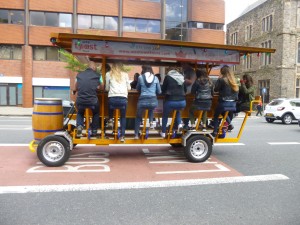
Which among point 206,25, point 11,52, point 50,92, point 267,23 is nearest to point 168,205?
point 50,92

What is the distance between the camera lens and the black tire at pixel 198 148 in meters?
6.16

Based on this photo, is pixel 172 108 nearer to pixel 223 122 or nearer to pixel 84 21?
pixel 223 122

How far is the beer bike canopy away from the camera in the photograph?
5590 mm

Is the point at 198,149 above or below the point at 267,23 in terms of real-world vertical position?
below

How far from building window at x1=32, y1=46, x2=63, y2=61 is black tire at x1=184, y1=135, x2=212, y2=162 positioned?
83.8ft

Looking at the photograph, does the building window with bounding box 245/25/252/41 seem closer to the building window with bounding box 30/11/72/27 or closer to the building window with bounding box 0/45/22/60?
the building window with bounding box 30/11/72/27

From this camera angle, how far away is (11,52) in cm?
2844

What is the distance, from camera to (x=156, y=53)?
596cm

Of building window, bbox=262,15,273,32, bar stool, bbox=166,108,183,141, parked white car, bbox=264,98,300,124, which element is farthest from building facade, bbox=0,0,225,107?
bar stool, bbox=166,108,183,141

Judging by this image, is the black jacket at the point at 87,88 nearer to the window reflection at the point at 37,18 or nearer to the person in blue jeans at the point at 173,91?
the person in blue jeans at the point at 173,91

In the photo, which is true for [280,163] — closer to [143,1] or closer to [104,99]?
[104,99]

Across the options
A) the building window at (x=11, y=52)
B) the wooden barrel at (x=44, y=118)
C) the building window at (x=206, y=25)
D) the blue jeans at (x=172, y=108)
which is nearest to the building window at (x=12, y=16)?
the building window at (x=11, y=52)

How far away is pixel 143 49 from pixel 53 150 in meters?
2.76

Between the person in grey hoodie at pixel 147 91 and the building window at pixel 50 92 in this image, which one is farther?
the building window at pixel 50 92
